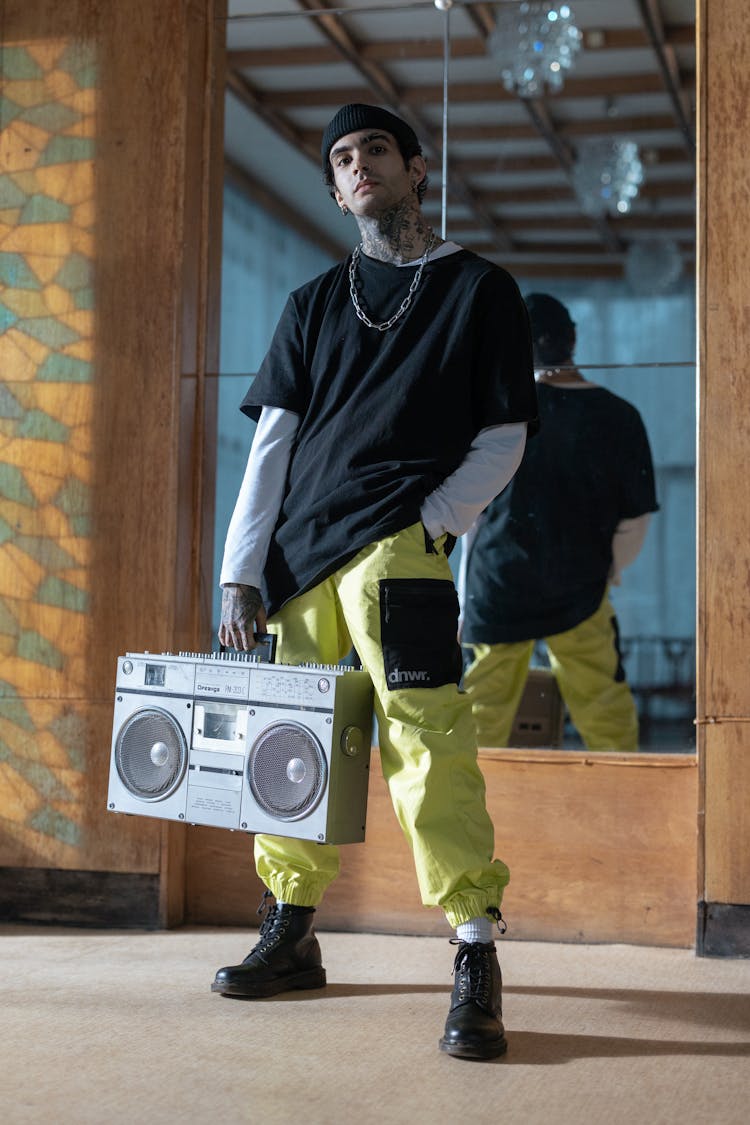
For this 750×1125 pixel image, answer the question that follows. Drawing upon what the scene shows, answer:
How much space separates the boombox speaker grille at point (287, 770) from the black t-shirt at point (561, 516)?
904mm

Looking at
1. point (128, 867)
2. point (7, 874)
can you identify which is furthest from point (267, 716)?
point (7, 874)

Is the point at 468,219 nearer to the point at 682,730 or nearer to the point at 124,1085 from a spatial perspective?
the point at 682,730

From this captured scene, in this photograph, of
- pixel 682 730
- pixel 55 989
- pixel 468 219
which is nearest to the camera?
pixel 55 989

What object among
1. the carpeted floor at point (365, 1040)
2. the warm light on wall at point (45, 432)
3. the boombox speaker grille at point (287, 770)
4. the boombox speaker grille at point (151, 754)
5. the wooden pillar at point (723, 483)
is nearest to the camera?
the carpeted floor at point (365, 1040)

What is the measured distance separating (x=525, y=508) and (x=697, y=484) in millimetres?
386

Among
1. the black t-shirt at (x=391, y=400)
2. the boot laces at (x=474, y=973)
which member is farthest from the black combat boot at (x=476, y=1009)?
the black t-shirt at (x=391, y=400)

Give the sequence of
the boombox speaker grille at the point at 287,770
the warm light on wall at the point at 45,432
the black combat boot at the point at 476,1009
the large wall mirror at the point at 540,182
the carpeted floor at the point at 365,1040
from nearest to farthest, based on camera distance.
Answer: the carpeted floor at the point at 365,1040
the black combat boot at the point at 476,1009
the boombox speaker grille at the point at 287,770
the large wall mirror at the point at 540,182
the warm light on wall at the point at 45,432

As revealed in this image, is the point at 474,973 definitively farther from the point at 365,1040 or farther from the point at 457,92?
the point at 457,92

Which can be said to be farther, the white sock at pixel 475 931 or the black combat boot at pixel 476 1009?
the white sock at pixel 475 931

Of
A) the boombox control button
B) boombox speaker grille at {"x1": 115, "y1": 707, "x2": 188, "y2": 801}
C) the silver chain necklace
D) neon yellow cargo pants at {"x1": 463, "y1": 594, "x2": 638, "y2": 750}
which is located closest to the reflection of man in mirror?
neon yellow cargo pants at {"x1": 463, "y1": 594, "x2": 638, "y2": 750}

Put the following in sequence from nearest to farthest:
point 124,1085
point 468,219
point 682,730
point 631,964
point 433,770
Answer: point 124,1085, point 433,770, point 631,964, point 682,730, point 468,219

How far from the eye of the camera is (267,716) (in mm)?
2121

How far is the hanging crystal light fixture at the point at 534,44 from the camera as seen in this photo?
2.89 meters

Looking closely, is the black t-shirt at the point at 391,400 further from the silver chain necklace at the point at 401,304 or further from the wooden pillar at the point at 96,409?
the wooden pillar at the point at 96,409
